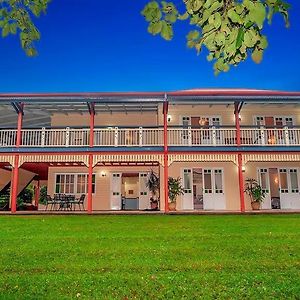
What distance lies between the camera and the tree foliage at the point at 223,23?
2.09 m

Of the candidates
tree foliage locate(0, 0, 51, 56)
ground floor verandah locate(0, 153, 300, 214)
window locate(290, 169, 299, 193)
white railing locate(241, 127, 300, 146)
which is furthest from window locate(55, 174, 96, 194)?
tree foliage locate(0, 0, 51, 56)

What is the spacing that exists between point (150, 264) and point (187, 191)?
1310 cm

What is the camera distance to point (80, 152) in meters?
16.2

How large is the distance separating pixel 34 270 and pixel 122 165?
14.0 metres

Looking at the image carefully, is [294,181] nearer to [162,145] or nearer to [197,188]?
[197,188]

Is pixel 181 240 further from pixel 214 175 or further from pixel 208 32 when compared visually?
pixel 214 175

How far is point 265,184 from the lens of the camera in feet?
60.6

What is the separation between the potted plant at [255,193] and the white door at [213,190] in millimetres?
1389

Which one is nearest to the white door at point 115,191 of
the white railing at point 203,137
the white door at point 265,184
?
the white railing at point 203,137

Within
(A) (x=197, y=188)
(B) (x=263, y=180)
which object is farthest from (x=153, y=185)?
(B) (x=263, y=180)

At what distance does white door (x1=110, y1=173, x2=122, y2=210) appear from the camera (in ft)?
62.4

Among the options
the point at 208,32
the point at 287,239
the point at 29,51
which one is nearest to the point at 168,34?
the point at 208,32

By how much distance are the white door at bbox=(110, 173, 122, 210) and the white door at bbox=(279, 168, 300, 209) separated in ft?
29.6

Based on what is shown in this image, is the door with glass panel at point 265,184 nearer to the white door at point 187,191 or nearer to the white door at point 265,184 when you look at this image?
the white door at point 265,184
